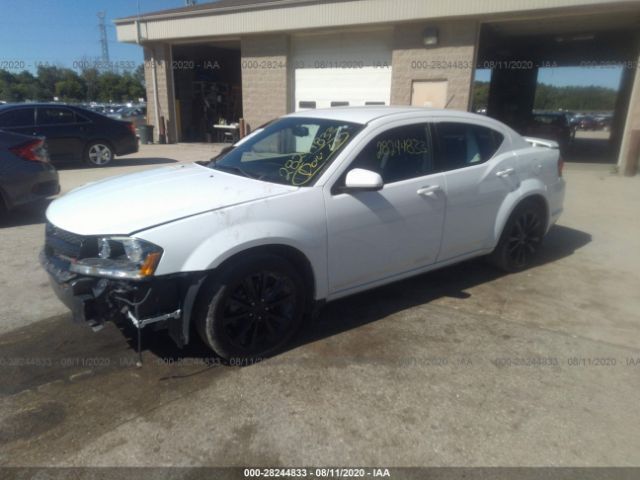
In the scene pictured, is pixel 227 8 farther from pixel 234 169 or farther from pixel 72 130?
pixel 234 169

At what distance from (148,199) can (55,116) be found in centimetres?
920

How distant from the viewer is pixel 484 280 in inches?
185

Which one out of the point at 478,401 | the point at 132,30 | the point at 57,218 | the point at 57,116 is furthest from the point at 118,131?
the point at 478,401

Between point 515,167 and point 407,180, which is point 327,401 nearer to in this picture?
point 407,180

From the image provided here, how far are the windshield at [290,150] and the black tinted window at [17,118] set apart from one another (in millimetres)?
7911

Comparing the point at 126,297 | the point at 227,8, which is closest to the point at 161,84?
the point at 227,8

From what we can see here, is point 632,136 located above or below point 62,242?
above

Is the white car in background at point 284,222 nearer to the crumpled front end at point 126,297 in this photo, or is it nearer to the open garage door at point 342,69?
the crumpled front end at point 126,297

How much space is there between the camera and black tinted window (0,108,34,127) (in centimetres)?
962

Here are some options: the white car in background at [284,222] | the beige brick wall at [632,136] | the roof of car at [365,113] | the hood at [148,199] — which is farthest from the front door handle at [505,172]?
the beige brick wall at [632,136]

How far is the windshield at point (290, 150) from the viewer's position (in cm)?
342

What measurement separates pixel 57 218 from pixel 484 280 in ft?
12.4

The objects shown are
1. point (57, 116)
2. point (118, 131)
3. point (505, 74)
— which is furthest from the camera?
point (505, 74)

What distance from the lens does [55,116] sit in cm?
1051
